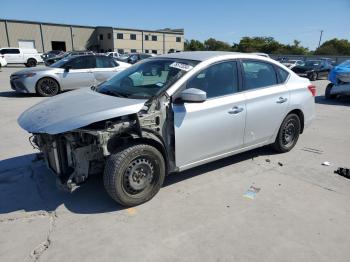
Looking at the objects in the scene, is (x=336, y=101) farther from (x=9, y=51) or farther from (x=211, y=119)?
(x=9, y=51)

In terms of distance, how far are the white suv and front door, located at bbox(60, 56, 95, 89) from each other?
76.8 ft

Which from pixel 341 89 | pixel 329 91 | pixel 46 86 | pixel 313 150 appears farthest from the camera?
pixel 329 91

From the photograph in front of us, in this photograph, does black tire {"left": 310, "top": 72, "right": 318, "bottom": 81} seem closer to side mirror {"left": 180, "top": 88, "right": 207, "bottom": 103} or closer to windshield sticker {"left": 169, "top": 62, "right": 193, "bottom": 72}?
windshield sticker {"left": 169, "top": 62, "right": 193, "bottom": 72}

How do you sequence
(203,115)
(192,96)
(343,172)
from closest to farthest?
(192,96) → (203,115) → (343,172)

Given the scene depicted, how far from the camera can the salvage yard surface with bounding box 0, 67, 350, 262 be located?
116 inches

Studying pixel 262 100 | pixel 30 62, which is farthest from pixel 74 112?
pixel 30 62

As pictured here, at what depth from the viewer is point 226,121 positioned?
427 centimetres

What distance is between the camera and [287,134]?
554cm

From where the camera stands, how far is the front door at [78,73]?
11.5m

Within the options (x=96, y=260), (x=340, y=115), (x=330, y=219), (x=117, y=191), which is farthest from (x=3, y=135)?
(x=340, y=115)

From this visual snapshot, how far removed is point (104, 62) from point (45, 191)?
29.3 feet

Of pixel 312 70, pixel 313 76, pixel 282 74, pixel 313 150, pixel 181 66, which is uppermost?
pixel 181 66

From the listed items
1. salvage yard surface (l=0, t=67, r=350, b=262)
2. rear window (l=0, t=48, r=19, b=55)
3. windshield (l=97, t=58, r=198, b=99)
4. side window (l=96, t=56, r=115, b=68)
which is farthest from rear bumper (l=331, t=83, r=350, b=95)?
rear window (l=0, t=48, r=19, b=55)

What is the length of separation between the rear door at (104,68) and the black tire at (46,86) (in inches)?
58.7
